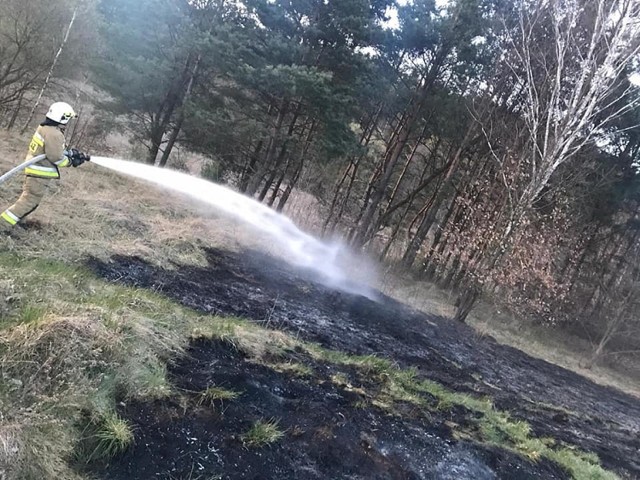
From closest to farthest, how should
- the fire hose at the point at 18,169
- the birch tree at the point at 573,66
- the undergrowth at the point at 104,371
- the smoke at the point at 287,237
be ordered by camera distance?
the undergrowth at the point at 104,371
the fire hose at the point at 18,169
the birch tree at the point at 573,66
the smoke at the point at 287,237

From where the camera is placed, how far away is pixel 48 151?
625 centimetres

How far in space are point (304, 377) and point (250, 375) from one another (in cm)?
78

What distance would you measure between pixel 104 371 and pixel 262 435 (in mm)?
1454

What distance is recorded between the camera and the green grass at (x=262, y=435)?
4.14 m

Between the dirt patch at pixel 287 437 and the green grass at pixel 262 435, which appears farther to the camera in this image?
the green grass at pixel 262 435

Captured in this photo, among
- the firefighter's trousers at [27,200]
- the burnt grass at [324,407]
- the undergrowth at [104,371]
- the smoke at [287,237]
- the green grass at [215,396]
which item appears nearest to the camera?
the undergrowth at [104,371]

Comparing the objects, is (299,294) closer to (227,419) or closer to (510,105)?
(227,419)

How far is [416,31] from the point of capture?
18.8m

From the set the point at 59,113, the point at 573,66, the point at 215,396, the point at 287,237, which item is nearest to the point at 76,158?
the point at 59,113

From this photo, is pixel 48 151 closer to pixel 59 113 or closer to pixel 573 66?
pixel 59 113

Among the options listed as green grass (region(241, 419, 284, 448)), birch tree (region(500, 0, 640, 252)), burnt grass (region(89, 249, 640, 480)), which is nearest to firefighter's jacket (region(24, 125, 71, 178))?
burnt grass (region(89, 249, 640, 480))

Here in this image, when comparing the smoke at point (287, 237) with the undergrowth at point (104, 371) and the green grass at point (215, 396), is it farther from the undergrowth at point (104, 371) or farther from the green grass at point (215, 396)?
the green grass at point (215, 396)

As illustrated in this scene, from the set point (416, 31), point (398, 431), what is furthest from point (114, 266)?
point (416, 31)

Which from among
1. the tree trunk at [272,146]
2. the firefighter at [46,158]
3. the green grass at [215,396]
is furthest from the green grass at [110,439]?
the tree trunk at [272,146]
